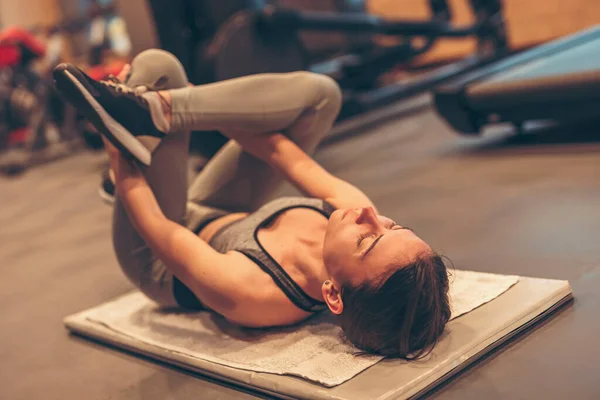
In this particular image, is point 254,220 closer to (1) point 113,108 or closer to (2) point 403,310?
(1) point 113,108

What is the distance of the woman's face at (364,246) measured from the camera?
122cm

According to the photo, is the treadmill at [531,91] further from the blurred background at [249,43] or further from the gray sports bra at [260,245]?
the gray sports bra at [260,245]

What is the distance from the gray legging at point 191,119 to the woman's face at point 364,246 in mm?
405

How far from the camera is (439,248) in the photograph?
1.91 m

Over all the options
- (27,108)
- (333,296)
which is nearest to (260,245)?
(333,296)

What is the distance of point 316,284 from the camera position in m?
1.38

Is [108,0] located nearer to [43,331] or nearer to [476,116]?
[476,116]

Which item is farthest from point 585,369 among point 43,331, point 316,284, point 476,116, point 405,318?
point 476,116

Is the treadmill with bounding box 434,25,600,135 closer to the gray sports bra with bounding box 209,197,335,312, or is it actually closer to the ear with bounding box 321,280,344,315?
the gray sports bra with bounding box 209,197,335,312

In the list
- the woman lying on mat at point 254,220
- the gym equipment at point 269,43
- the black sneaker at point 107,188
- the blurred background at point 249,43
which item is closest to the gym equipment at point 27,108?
the blurred background at point 249,43

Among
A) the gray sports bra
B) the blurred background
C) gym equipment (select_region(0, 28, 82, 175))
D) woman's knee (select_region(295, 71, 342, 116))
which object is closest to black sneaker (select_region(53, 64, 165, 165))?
the gray sports bra

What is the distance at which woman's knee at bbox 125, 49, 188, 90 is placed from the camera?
159 centimetres

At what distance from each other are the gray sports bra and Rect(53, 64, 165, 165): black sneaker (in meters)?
0.24

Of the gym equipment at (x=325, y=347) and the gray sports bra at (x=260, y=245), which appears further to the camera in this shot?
the gray sports bra at (x=260, y=245)
